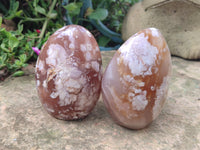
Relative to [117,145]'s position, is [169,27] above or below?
above

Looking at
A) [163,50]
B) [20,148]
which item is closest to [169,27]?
[163,50]

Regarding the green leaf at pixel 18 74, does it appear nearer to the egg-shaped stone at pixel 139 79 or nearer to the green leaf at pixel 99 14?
the egg-shaped stone at pixel 139 79

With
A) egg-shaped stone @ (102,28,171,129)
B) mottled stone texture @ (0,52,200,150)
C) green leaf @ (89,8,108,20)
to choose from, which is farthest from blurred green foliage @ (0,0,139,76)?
egg-shaped stone @ (102,28,171,129)

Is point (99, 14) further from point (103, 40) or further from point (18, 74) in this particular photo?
point (18, 74)

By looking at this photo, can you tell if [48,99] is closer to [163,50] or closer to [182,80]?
[163,50]

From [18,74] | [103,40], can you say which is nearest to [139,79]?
[18,74]

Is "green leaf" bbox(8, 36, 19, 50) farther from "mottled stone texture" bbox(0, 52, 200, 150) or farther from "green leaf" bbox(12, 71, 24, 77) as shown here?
"mottled stone texture" bbox(0, 52, 200, 150)
